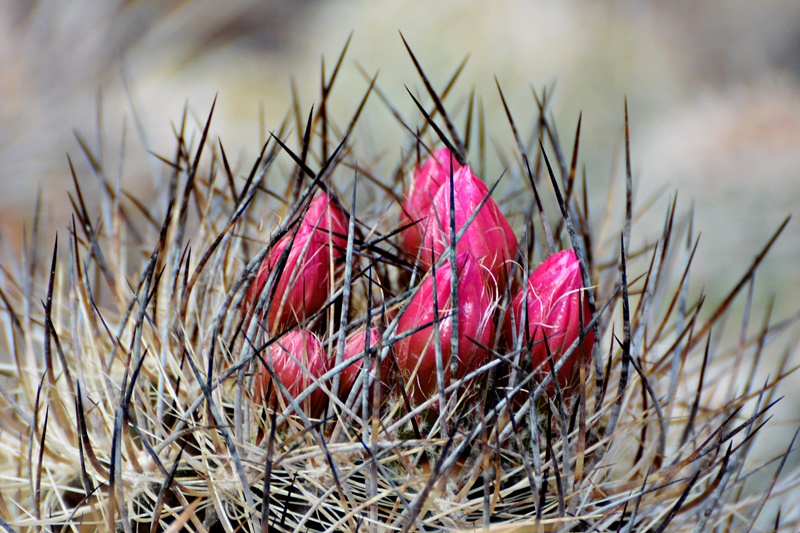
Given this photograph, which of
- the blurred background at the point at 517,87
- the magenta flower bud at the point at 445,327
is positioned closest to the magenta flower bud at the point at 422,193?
the magenta flower bud at the point at 445,327

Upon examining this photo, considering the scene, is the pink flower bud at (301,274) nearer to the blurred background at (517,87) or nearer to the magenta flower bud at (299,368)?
the magenta flower bud at (299,368)

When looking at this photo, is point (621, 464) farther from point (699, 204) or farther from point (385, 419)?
point (699, 204)

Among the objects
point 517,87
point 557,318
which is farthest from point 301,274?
point 517,87

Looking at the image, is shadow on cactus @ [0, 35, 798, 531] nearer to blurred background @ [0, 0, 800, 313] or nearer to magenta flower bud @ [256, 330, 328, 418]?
magenta flower bud @ [256, 330, 328, 418]

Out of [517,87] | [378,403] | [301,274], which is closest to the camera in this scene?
[378,403]

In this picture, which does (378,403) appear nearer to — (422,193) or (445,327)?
(445,327)

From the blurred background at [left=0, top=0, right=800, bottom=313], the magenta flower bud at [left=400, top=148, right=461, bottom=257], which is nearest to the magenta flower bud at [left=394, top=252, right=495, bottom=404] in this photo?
the magenta flower bud at [left=400, top=148, right=461, bottom=257]
